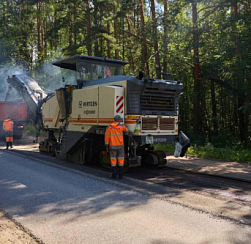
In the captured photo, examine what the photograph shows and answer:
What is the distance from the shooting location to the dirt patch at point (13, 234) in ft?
13.3

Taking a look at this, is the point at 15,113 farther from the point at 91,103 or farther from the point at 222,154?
the point at 222,154

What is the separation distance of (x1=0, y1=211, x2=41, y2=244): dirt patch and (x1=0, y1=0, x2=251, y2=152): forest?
36.8 feet

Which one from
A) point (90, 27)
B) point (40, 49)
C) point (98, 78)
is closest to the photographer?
point (98, 78)

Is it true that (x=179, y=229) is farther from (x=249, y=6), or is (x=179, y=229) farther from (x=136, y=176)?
(x=249, y=6)

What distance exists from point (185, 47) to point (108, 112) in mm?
9699

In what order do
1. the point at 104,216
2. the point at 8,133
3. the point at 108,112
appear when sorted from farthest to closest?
the point at 8,133 → the point at 108,112 → the point at 104,216

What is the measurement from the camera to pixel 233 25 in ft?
47.2

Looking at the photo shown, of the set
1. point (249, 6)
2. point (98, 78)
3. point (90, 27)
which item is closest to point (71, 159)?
point (98, 78)

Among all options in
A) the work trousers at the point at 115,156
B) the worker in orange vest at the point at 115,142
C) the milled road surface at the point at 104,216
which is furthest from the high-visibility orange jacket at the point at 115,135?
the milled road surface at the point at 104,216

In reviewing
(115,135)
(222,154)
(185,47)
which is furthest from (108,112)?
(185,47)

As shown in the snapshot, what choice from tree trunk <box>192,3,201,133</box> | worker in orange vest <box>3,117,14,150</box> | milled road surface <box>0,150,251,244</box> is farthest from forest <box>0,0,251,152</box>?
milled road surface <box>0,150,251,244</box>

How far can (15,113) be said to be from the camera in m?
20.1

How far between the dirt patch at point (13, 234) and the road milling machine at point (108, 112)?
176 inches

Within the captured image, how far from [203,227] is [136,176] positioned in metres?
4.06
